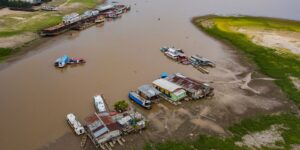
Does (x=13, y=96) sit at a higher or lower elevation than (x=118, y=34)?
lower

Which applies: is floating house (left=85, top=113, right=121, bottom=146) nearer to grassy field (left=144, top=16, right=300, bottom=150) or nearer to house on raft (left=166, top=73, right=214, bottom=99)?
grassy field (left=144, top=16, right=300, bottom=150)

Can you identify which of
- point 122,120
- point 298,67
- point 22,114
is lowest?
point 22,114

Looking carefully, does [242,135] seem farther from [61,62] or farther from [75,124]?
[61,62]

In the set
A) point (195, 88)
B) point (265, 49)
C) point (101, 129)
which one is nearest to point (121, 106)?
point (101, 129)

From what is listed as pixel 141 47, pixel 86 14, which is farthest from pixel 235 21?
pixel 86 14

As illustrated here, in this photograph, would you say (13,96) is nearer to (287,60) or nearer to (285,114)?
(285,114)

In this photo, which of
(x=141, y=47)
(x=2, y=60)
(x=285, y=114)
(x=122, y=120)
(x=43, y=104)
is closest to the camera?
(x=122, y=120)

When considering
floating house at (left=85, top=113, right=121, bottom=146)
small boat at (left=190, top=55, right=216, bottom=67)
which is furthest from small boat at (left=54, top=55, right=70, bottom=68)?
small boat at (left=190, top=55, right=216, bottom=67)
